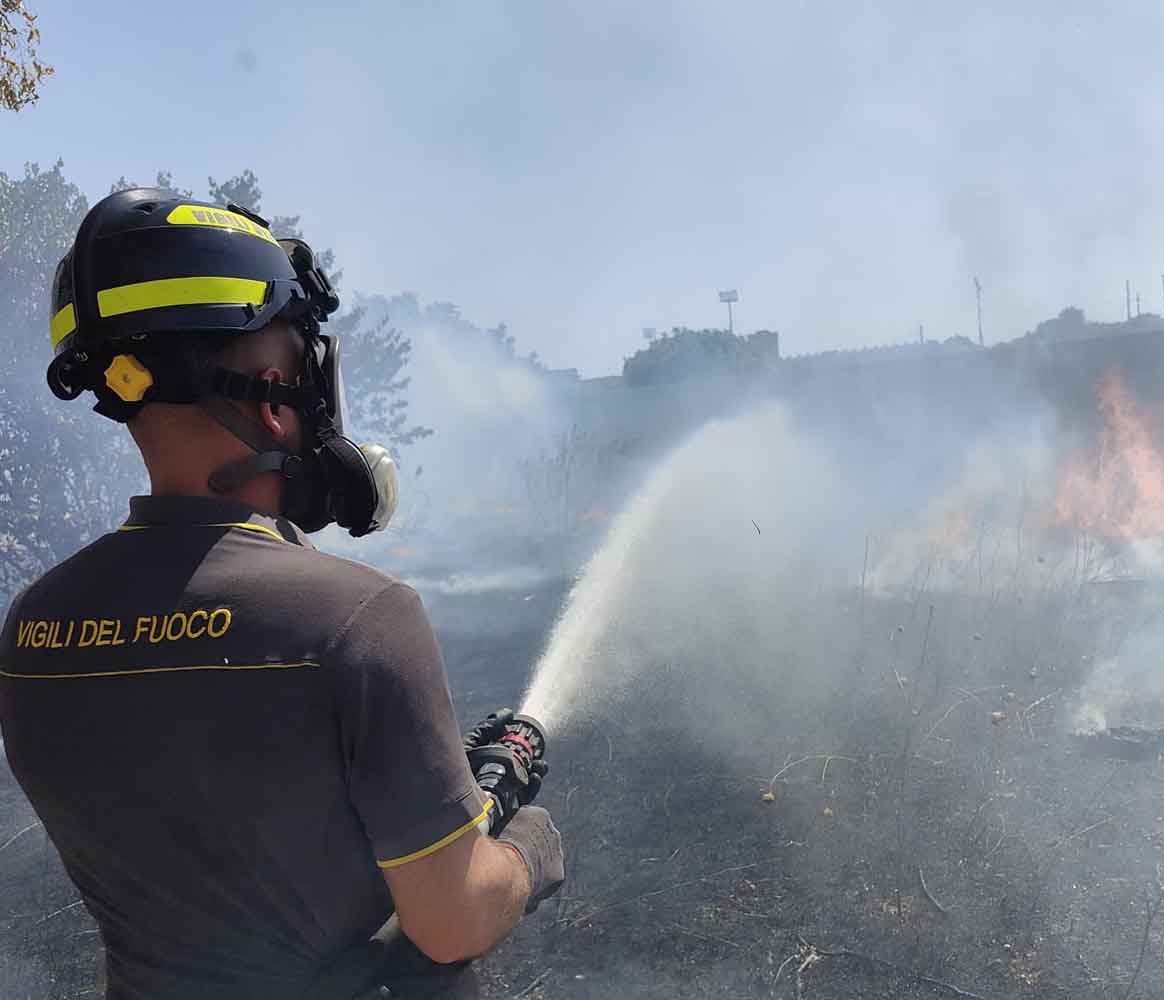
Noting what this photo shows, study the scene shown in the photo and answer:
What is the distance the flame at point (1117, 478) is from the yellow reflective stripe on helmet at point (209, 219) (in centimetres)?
1532

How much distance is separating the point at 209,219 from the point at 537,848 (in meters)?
1.35

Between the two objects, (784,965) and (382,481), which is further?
(784,965)

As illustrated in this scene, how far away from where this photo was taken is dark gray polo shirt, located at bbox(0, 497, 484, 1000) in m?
1.24

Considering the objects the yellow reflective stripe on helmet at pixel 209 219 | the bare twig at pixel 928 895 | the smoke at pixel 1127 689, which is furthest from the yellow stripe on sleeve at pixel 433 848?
the smoke at pixel 1127 689

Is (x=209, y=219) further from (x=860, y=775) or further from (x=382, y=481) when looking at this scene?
(x=860, y=775)

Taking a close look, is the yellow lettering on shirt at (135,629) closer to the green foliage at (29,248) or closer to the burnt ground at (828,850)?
the burnt ground at (828,850)

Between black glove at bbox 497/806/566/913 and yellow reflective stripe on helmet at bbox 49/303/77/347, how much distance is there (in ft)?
4.06

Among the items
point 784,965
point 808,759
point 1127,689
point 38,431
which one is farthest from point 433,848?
point 38,431

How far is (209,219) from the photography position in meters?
1.55

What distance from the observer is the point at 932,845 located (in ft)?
16.3

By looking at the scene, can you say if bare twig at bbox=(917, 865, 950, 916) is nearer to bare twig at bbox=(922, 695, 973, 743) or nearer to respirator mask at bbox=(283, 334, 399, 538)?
bare twig at bbox=(922, 695, 973, 743)

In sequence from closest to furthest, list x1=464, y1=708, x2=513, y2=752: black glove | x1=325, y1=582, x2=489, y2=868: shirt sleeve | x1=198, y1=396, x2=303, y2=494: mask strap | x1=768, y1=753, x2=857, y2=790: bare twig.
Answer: x1=325, y1=582, x2=489, y2=868: shirt sleeve
x1=198, y1=396, x2=303, y2=494: mask strap
x1=464, y1=708, x2=513, y2=752: black glove
x1=768, y1=753, x2=857, y2=790: bare twig

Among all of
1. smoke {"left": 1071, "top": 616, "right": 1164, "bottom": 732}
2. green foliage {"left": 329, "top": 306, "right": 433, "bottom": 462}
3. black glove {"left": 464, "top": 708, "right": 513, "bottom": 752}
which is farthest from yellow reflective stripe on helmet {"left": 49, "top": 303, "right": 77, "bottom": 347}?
green foliage {"left": 329, "top": 306, "right": 433, "bottom": 462}

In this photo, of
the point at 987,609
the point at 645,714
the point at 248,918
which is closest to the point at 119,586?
the point at 248,918
